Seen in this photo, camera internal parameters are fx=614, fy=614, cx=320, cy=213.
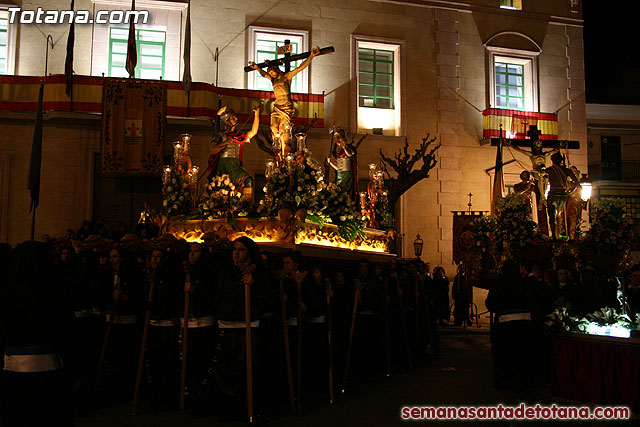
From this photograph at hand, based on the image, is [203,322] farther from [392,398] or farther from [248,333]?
[392,398]

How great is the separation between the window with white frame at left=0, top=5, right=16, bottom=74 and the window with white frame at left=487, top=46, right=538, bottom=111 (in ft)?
49.4

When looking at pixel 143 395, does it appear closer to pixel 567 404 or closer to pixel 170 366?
pixel 170 366

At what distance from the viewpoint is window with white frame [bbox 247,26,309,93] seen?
1897cm

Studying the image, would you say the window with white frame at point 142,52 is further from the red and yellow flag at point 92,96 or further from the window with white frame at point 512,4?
the window with white frame at point 512,4

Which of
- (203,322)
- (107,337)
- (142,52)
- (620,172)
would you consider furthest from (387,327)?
(620,172)

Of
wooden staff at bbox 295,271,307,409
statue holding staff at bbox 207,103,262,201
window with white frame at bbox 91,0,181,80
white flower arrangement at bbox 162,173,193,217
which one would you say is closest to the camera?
wooden staff at bbox 295,271,307,409

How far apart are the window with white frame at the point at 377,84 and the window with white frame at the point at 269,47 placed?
5.46ft

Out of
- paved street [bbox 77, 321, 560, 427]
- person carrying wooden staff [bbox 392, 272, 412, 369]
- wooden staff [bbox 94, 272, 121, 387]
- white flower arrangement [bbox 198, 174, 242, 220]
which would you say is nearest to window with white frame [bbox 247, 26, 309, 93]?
white flower arrangement [bbox 198, 174, 242, 220]

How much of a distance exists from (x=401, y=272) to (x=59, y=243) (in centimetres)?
588

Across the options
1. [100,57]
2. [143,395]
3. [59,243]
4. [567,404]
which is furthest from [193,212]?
[100,57]

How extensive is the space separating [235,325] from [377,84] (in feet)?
49.0

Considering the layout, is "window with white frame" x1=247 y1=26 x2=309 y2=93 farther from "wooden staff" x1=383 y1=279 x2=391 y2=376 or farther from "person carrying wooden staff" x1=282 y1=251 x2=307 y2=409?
"person carrying wooden staff" x1=282 y1=251 x2=307 y2=409

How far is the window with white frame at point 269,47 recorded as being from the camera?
19.0 m

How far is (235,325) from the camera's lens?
21.2 feet
